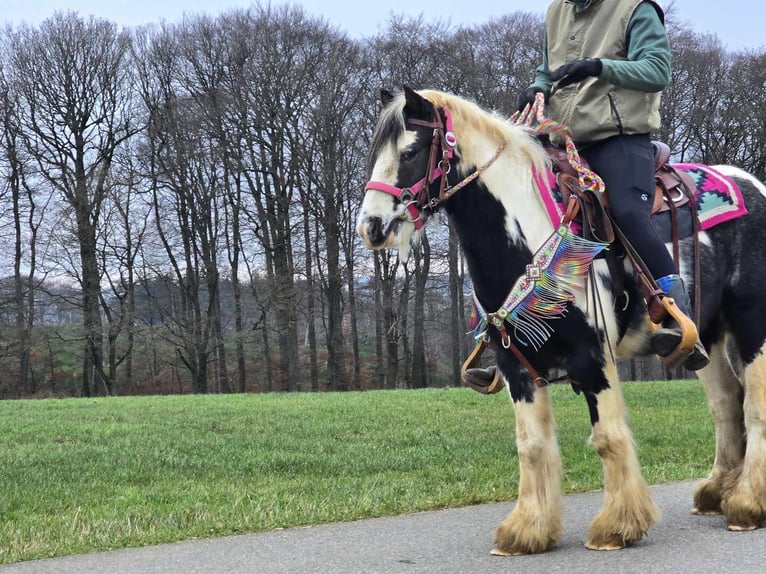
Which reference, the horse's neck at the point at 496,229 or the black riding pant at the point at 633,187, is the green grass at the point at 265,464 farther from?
the black riding pant at the point at 633,187

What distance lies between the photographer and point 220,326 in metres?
37.3

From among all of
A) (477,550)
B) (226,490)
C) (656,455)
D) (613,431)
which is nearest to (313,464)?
(226,490)

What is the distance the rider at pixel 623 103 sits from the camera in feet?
14.5

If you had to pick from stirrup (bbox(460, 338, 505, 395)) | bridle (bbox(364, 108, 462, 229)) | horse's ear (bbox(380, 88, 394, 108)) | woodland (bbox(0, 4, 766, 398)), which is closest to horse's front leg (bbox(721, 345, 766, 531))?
stirrup (bbox(460, 338, 505, 395))

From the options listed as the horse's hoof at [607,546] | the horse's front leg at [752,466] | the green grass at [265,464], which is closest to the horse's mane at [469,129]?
the horse's front leg at [752,466]

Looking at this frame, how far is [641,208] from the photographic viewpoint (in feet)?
14.8

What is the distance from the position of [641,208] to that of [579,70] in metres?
0.84

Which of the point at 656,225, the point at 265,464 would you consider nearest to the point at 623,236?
the point at 656,225

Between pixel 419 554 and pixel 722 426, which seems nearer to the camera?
pixel 419 554

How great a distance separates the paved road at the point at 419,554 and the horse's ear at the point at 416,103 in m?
2.37

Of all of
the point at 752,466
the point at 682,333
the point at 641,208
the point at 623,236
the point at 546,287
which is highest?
the point at 641,208

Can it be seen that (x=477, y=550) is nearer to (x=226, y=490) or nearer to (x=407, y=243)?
(x=407, y=243)

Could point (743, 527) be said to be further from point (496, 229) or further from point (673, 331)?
point (496, 229)

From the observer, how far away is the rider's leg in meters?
4.39
